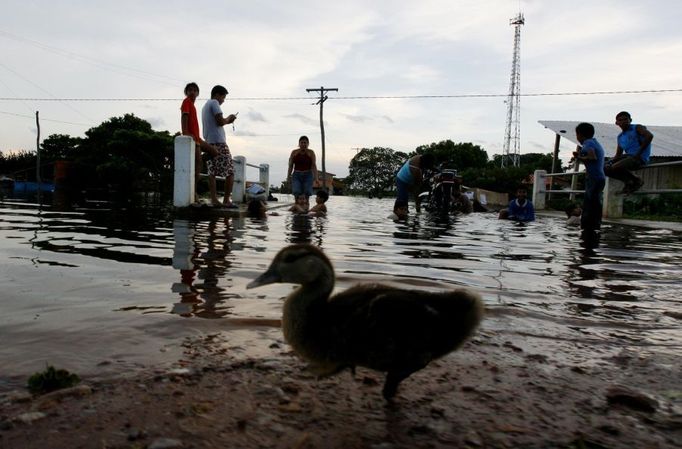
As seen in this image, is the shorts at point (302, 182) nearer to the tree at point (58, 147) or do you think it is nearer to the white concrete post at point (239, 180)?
the white concrete post at point (239, 180)

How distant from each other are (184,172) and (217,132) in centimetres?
110

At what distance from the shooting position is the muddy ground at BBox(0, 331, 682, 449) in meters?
1.75

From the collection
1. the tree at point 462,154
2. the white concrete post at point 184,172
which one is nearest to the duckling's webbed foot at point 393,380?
the white concrete post at point 184,172

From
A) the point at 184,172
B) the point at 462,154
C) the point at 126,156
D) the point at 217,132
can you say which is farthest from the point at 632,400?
the point at 462,154

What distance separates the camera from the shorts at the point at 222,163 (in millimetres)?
10445

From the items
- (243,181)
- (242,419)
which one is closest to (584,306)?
(242,419)

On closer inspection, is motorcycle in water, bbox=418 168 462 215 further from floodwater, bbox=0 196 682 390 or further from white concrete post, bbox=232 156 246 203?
floodwater, bbox=0 196 682 390

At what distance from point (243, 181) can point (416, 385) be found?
14.9 m

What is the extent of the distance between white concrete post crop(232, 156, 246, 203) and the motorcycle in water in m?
5.86

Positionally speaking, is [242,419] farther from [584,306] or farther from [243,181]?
[243,181]

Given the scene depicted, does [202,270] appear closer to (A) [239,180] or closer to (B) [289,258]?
(B) [289,258]

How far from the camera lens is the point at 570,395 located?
7.13ft

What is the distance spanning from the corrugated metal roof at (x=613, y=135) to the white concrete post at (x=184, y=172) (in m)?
19.0

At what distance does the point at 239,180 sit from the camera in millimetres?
16500
